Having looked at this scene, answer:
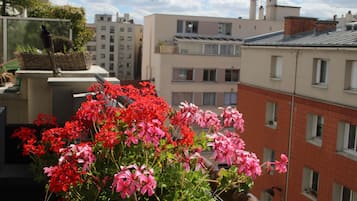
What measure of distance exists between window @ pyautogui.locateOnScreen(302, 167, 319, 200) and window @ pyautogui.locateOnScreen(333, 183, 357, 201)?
93 cm

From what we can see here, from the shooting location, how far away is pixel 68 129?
1.96 m

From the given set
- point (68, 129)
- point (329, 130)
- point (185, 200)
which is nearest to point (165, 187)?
point (185, 200)

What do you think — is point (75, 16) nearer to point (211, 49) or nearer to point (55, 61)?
point (55, 61)

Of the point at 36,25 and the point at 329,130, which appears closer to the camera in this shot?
the point at 36,25

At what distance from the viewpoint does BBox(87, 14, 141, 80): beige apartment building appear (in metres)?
57.2

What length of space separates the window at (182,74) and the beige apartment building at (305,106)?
12260 mm

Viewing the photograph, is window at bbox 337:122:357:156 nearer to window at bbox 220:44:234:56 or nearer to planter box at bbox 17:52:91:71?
planter box at bbox 17:52:91:71

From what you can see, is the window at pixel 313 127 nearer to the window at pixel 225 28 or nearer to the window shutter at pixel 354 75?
the window shutter at pixel 354 75

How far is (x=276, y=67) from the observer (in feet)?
52.5

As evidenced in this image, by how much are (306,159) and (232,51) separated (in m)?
19.4

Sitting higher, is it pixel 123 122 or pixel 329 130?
pixel 123 122

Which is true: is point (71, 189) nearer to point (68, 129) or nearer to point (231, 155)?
point (68, 129)

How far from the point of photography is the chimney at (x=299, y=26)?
16.8 meters

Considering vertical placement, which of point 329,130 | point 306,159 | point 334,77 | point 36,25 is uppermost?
point 36,25
